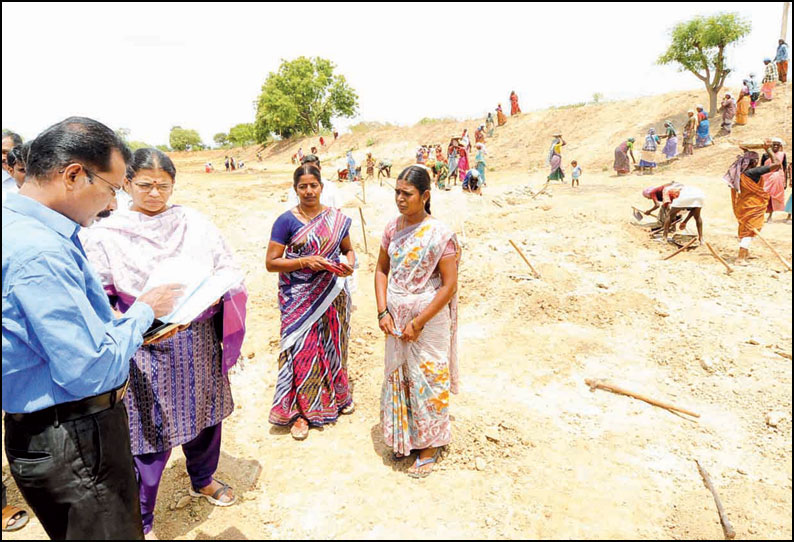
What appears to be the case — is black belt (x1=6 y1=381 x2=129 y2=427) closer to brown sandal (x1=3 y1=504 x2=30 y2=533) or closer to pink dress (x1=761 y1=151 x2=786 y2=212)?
brown sandal (x1=3 y1=504 x2=30 y2=533)

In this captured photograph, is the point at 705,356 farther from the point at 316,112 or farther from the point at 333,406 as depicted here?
the point at 316,112

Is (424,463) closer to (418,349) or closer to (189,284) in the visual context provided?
(418,349)

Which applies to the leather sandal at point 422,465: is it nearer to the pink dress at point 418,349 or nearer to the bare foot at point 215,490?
the pink dress at point 418,349

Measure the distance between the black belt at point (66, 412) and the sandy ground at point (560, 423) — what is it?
4.39 feet

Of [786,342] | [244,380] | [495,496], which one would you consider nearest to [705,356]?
[786,342]

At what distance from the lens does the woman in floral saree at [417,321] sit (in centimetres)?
259

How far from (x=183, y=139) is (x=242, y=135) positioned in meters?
12.5

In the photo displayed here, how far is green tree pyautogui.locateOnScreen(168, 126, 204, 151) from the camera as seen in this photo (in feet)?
166

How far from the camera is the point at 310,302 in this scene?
313 centimetres

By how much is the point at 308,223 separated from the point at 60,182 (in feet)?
5.73

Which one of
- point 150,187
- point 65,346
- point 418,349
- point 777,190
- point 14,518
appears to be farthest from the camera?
point 777,190

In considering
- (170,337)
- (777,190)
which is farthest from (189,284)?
(777,190)

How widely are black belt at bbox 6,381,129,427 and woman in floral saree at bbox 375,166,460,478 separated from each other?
154 centimetres

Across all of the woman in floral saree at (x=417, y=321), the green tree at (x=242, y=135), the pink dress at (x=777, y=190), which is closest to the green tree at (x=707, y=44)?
the pink dress at (x=777, y=190)
